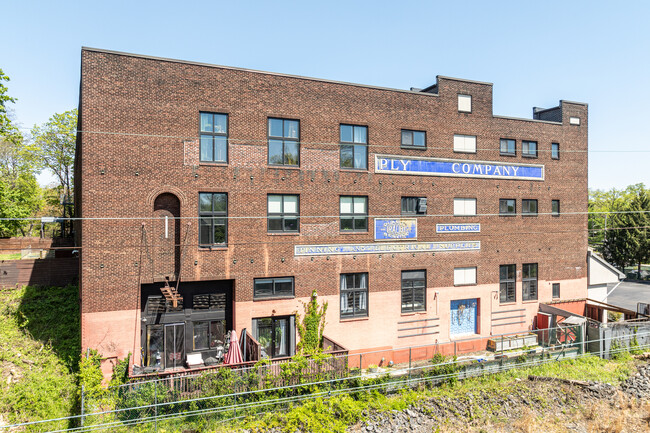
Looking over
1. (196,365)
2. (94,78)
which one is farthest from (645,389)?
(94,78)

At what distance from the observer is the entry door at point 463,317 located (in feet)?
76.5

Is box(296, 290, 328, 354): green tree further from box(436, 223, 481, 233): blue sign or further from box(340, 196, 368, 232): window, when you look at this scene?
box(436, 223, 481, 233): blue sign

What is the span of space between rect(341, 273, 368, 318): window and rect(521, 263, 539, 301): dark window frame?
10.6 meters

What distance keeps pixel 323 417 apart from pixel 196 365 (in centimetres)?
606

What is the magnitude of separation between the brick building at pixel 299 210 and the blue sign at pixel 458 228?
78 mm

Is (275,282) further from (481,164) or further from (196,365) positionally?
(481,164)

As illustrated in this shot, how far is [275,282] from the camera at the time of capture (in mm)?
19484

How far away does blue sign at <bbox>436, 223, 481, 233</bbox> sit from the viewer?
23.0 m

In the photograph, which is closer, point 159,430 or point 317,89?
point 159,430

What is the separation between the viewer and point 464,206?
2381 cm

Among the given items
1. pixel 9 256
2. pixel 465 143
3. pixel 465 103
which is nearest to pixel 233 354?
pixel 465 143

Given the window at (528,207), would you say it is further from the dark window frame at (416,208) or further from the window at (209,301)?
the window at (209,301)

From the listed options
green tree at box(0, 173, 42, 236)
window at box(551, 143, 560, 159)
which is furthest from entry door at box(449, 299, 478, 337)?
green tree at box(0, 173, 42, 236)

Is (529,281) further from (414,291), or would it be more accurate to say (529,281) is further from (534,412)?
(534,412)
